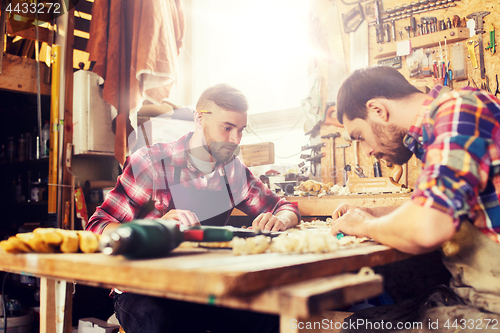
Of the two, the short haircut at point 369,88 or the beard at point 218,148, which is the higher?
the short haircut at point 369,88

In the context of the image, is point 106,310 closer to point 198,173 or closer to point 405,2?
point 198,173

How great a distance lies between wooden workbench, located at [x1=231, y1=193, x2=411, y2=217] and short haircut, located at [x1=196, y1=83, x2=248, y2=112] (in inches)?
28.9

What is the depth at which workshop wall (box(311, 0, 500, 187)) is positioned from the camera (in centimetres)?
296

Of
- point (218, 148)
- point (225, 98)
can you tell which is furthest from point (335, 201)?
point (225, 98)

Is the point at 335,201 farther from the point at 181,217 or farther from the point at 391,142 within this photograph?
the point at 181,217

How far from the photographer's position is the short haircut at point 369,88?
4.32ft

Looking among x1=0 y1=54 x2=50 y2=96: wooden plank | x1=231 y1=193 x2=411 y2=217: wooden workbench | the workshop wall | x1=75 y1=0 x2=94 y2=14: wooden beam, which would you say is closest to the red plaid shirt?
x1=231 y1=193 x2=411 y2=217: wooden workbench

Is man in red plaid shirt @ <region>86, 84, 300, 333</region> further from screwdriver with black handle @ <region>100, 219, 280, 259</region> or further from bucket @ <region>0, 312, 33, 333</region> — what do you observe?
bucket @ <region>0, 312, 33, 333</region>

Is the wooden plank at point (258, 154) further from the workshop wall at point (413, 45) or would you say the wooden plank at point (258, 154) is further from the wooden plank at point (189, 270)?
the wooden plank at point (189, 270)

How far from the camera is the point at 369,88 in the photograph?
53.0 inches

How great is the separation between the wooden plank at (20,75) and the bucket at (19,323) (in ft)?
6.16

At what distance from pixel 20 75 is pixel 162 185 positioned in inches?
82.1

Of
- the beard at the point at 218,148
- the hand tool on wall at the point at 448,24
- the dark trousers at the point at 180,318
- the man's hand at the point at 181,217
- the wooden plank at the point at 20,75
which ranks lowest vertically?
the dark trousers at the point at 180,318

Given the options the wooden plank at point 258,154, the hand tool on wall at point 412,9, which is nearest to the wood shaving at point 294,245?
the wooden plank at point 258,154
